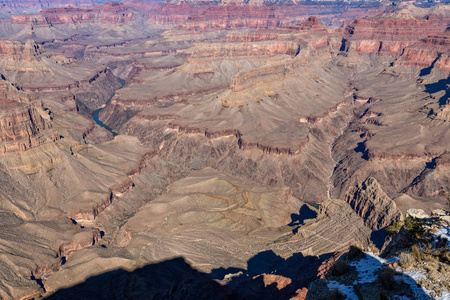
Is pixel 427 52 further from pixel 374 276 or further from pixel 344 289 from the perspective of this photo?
pixel 344 289

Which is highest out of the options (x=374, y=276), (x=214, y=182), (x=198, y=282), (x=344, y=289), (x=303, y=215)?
(x=374, y=276)

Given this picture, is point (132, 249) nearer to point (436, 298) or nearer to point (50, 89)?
point (436, 298)

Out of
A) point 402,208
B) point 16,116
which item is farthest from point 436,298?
point 16,116

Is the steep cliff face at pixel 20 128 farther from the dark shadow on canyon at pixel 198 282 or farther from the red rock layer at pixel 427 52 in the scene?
the red rock layer at pixel 427 52

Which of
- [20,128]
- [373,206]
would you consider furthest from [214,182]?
[20,128]

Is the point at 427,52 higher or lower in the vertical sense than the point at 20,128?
higher

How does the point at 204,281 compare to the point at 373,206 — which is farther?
the point at 373,206

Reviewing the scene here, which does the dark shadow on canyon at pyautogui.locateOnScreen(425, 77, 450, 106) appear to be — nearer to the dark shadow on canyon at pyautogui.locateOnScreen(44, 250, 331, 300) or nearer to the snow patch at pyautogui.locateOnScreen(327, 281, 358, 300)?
the dark shadow on canyon at pyautogui.locateOnScreen(44, 250, 331, 300)

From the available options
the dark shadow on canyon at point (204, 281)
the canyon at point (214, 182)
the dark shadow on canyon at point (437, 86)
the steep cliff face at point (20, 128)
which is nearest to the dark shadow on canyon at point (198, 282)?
the dark shadow on canyon at point (204, 281)
